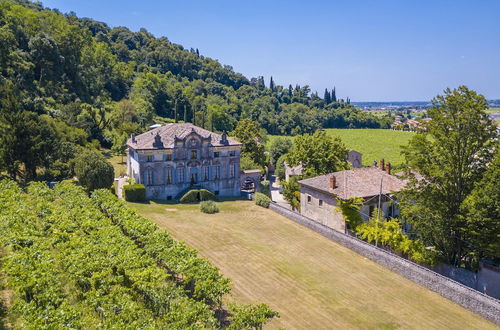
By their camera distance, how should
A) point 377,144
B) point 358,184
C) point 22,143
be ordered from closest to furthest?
point 358,184 → point 22,143 → point 377,144

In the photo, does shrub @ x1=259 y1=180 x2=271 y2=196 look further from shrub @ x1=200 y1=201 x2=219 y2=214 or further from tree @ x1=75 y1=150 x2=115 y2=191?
tree @ x1=75 y1=150 x2=115 y2=191

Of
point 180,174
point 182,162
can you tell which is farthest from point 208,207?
point 182,162

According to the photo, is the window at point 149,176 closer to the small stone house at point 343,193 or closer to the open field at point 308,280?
the open field at point 308,280

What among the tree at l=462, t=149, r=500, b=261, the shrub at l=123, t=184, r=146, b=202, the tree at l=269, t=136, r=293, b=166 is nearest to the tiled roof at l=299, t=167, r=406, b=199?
the tree at l=462, t=149, r=500, b=261

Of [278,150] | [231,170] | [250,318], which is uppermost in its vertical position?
[278,150]

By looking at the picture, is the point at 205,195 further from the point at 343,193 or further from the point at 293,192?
the point at 343,193

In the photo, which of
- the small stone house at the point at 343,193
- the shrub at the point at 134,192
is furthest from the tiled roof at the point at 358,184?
the shrub at the point at 134,192

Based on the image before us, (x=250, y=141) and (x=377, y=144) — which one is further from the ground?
(x=250, y=141)
